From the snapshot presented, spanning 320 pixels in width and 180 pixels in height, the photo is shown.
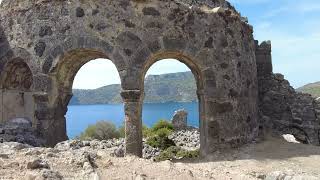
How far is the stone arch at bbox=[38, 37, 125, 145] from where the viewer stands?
1073 centimetres

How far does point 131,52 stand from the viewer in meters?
10.6

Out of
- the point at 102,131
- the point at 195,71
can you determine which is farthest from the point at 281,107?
the point at 102,131

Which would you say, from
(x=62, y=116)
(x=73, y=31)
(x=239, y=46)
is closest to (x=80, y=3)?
(x=73, y=31)

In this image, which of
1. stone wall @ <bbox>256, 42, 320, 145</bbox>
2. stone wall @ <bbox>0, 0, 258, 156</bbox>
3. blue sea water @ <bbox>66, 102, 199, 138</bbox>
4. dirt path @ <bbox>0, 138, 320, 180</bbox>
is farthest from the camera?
blue sea water @ <bbox>66, 102, 199, 138</bbox>

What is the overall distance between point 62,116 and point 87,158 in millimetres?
5441

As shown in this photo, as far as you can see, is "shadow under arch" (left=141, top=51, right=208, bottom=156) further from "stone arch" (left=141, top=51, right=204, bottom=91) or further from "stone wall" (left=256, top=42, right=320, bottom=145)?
"stone wall" (left=256, top=42, right=320, bottom=145)

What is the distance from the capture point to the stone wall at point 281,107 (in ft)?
44.0

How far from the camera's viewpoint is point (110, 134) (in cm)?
2800

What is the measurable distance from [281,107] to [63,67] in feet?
21.4

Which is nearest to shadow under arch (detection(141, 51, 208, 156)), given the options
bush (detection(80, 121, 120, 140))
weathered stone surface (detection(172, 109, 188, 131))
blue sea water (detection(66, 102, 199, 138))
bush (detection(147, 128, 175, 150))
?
bush (detection(147, 128, 175, 150))

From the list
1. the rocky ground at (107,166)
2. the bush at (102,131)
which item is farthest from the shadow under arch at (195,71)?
the bush at (102,131)

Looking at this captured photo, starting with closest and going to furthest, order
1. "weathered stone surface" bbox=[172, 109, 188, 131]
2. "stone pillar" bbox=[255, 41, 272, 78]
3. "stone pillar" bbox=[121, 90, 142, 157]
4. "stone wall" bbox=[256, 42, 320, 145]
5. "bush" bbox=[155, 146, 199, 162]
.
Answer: "stone pillar" bbox=[121, 90, 142, 157] < "bush" bbox=[155, 146, 199, 162] < "stone wall" bbox=[256, 42, 320, 145] < "stone pillar" bbox=[255, 41, 272, 78] < "weathered stone surface" bbox=[172, 109, 188, 131]

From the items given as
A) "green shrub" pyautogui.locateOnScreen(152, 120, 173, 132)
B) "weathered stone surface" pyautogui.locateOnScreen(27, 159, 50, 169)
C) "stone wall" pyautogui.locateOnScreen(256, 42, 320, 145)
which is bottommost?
"green shrub" pyautogui.locateOnScreen(152, 120, 173, 132)

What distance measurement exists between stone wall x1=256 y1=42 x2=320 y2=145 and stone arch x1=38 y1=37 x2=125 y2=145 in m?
5.02
